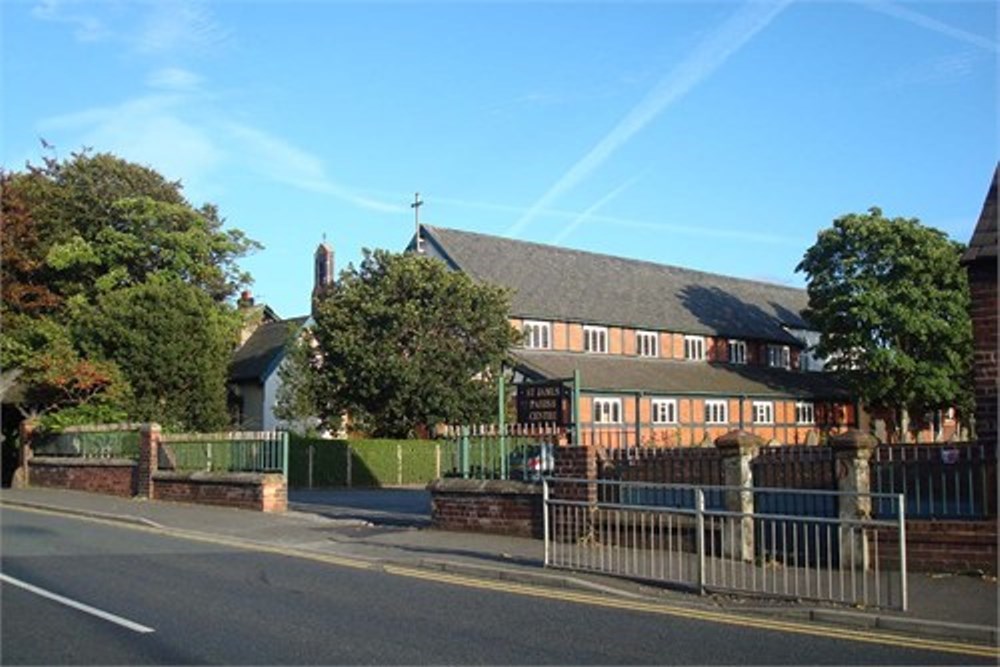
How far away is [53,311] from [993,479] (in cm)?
3998

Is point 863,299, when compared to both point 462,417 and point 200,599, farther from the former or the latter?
point 200,599

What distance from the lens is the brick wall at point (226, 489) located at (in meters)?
21.4

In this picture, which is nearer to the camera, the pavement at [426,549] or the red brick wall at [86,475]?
the pavement at [426,549]

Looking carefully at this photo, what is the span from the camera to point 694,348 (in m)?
54.4

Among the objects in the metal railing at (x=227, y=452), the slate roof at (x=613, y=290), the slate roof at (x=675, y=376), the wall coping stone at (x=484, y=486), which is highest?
the slate roof at (x=613, y=290)

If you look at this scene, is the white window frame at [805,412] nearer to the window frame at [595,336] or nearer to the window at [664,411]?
the window at [664,411]

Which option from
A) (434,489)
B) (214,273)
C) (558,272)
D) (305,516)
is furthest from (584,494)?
(558,272)

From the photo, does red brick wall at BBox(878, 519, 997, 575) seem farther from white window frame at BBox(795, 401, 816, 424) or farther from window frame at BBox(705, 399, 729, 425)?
white window frame at BBox(795, 401, 816, 424)

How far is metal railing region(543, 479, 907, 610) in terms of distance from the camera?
10.2 metres

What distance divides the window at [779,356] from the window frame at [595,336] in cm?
1330

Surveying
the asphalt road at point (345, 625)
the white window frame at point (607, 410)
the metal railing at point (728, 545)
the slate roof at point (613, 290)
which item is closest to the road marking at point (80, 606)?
the asphalt road at point (345, 625)

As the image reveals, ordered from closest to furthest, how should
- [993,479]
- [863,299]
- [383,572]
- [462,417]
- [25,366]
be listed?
1. [993,479]
2. [383,572]
3. [25,366]
4. [462,417]
5. [863,299]

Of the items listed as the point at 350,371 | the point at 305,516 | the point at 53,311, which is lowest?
the point at 305,516

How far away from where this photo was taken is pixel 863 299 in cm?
4644
